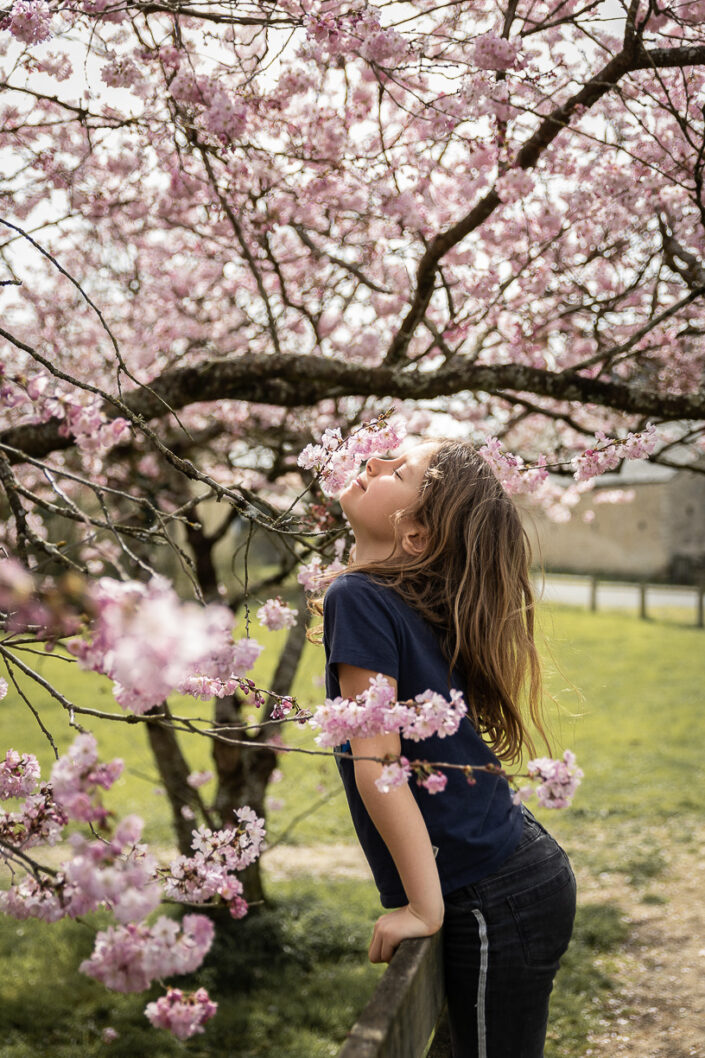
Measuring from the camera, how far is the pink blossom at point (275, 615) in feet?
8.54

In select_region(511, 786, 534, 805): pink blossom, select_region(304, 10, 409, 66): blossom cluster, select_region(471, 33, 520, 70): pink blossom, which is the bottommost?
select_region(511, 786, 534, 805): pink blossom

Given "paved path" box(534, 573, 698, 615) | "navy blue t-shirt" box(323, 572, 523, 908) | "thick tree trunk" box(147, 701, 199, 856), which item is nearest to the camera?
"navy blue t-shirt" box(323, 572, 523, 908)

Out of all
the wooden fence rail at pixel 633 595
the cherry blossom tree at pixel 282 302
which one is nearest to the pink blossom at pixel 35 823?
the cherry blossom tree at pixel 282 302

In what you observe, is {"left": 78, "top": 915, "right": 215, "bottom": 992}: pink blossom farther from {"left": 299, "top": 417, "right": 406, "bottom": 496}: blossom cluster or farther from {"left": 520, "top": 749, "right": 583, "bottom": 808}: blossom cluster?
{"left": 299, "top": 417, "right": 406, "bottom": 496}: blossom cluster

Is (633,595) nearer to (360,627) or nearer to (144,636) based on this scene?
(360,627)

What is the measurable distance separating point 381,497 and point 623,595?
18.3m

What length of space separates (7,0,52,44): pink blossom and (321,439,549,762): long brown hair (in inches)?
59.6

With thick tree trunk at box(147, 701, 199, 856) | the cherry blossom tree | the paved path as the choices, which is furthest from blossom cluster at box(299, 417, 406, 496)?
the paved path

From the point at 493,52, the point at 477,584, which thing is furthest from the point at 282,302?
the point at 477,584

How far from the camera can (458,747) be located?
1.71 meters

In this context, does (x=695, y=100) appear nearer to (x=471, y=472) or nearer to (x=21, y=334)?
(x=471, y=472)

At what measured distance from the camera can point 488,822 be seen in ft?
5.68

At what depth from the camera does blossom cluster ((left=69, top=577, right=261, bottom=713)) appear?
33.4 inches

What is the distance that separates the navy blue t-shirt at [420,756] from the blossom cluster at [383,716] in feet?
0.70
